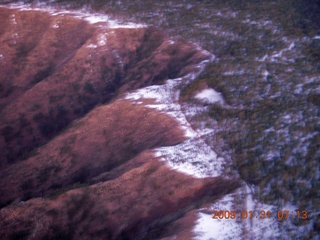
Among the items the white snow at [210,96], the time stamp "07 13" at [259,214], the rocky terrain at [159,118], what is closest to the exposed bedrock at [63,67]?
the rocky terrain at [159,118]

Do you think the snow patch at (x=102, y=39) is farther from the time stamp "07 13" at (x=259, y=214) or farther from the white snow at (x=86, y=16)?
the time stamp "07 13" at (x=259, y=214)

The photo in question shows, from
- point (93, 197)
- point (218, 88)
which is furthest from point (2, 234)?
point (218, 88)

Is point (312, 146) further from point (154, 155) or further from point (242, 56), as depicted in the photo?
point (242, 56)

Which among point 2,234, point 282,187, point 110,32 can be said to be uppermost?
point 110,32

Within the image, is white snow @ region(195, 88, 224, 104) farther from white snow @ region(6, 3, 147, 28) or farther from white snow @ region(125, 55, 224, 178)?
white snow @ region(6, 3, 147, 28)

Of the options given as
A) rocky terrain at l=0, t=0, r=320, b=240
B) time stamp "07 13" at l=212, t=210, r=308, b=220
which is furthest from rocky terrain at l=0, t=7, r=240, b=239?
time stamp "07 13" at l=212, t=210, r=308, b=220

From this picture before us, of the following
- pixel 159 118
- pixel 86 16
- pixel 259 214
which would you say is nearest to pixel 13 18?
pixel 86 16
